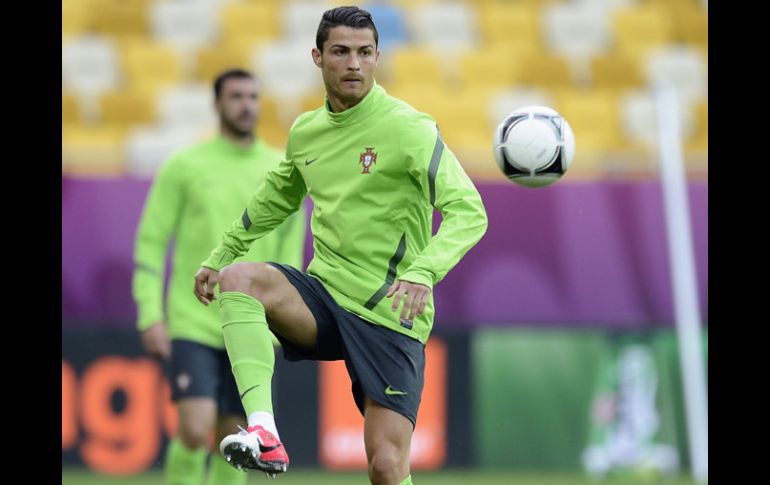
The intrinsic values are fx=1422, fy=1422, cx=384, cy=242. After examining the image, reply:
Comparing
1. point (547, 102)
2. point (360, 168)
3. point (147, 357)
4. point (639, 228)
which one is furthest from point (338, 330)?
point (547, 102)

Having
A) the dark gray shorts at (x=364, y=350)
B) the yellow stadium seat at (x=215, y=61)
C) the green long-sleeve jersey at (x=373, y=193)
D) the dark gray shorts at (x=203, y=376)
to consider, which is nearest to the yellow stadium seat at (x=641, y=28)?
the yellow stadium seat at (x=215, y=61)

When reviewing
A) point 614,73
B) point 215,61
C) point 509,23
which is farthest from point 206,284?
point 509,23

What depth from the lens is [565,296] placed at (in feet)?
40.2

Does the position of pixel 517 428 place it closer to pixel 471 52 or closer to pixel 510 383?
pixel 510 383

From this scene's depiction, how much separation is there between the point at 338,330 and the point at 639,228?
6.48 metres

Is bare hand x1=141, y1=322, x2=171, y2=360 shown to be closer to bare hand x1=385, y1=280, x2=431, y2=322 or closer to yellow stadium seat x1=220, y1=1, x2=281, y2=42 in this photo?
bare hand x1=385, y1=280, x2=431, y2=322

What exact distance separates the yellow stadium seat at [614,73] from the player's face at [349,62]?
38.0 ft

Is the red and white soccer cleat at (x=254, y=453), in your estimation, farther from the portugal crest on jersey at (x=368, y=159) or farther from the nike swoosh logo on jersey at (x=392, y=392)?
the portugal crest on jersey at (x=368, y=159)

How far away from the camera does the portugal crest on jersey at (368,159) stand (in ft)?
21.0

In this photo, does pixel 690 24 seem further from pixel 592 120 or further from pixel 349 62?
pixel 349 62

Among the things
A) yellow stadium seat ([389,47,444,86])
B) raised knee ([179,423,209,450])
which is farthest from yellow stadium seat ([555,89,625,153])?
raised knee ([179,423,209,450])

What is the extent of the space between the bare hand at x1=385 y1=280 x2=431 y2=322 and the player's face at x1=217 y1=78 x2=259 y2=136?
333 cm

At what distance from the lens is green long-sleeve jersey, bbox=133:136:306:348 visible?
28.5 ft

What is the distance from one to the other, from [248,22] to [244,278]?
39.1 feet
